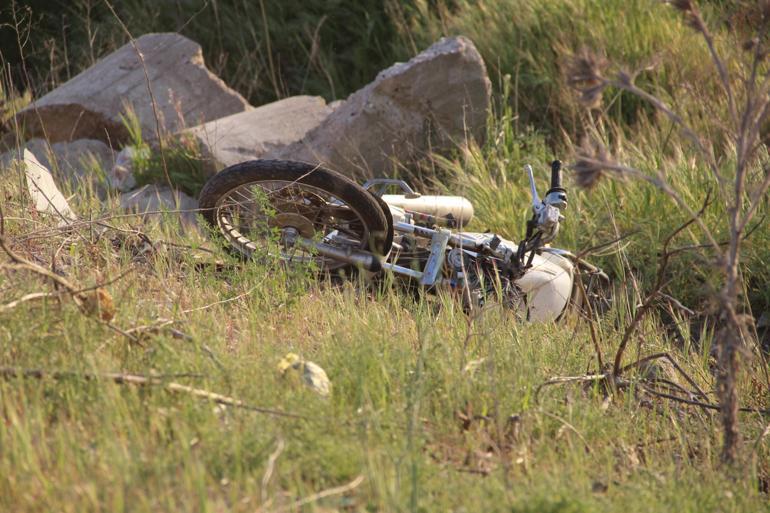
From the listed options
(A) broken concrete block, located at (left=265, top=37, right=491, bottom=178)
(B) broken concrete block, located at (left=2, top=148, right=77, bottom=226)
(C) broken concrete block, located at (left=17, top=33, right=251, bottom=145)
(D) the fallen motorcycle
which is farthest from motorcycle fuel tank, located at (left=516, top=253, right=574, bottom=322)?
(C) broken concrete block, located at (left=17, top=33, right=251, bottom=145)

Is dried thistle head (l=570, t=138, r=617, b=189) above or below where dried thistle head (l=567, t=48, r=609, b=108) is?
below

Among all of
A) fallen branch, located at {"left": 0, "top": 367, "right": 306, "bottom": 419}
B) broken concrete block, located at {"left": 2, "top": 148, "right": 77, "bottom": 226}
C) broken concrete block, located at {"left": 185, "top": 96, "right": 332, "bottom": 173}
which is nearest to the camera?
fallen branch, located at {"left": 0, "top": 367, "right": 306, "bottom": 419}

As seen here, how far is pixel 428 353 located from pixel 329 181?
1.26 m

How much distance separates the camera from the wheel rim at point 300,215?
14.0 ft

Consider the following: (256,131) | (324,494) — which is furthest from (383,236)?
(256,131)

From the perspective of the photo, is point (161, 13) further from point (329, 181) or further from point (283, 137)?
point (329, 181)

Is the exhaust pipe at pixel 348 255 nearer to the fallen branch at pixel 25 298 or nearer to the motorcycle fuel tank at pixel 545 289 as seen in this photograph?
the motorcycle fuel tank at pixel 545 289

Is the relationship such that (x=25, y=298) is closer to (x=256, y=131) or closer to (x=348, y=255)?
(x=348, y=255)

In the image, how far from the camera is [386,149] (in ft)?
22.2

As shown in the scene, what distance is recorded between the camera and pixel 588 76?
2734mm

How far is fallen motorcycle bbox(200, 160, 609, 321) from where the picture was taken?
4152mm

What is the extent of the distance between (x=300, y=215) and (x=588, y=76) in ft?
6.22

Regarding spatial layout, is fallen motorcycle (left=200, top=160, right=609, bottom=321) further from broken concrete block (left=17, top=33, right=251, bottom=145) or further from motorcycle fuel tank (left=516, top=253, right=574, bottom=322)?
broken concrete block (left=17, top=33, right=251, bottom=145)

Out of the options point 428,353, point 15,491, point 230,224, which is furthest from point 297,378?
point 230,224
